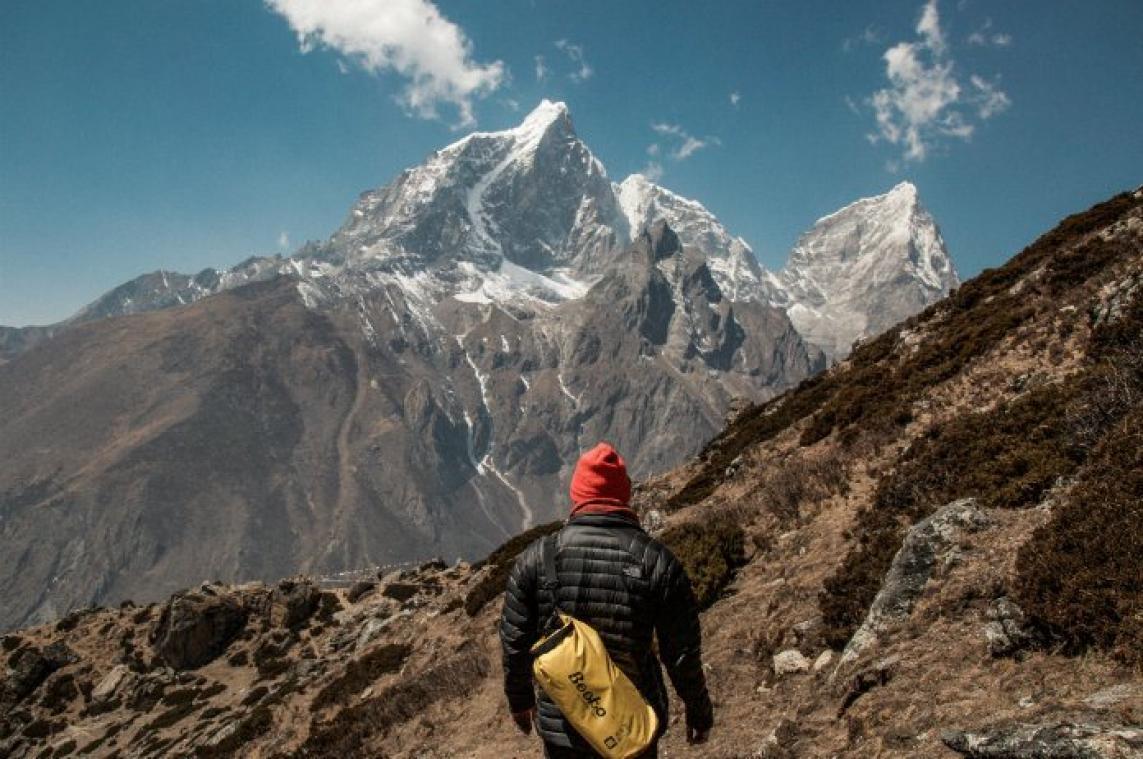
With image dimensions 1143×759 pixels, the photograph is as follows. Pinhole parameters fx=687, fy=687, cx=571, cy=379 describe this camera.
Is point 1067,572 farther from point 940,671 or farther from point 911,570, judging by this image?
point 911,570

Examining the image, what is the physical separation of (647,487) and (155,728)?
93.4ft

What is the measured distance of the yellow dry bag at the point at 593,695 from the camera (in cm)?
528

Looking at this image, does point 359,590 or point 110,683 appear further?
point 359,590

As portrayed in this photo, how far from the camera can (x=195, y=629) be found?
4450 cm

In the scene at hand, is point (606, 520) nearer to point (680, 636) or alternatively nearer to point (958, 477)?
point (680, 636)

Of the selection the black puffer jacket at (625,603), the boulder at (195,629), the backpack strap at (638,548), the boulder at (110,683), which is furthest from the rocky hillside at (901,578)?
the boulder at (195,629)

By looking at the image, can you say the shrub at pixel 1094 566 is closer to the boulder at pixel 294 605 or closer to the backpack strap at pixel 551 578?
the backpack strap at pixel 551 578

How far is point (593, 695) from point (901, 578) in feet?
21.8

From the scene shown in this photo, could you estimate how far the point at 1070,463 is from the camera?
35.5ft

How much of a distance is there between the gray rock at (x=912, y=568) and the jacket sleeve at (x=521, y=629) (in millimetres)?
5243

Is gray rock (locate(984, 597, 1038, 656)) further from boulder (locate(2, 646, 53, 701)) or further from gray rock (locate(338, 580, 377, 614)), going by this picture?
boulder (locate(2, 646, 53, 701))

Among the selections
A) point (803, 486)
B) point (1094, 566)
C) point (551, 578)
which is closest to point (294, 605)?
point (803, 486)

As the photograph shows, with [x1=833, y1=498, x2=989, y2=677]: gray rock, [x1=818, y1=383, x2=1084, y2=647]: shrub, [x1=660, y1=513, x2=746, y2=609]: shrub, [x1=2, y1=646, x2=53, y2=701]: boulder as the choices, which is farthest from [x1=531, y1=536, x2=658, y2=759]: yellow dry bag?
[x1=2, y1=646, x2=53, y2=701]: boulder

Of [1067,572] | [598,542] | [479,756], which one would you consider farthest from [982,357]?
[598,542]
